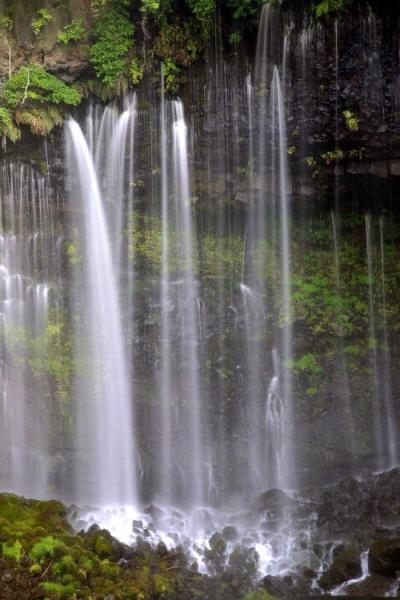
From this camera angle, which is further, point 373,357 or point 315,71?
point 373,357

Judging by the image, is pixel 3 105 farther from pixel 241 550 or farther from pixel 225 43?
pixel 241 550

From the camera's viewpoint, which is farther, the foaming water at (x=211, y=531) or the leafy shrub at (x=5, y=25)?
the leafy shrub at (x=5, y=25)

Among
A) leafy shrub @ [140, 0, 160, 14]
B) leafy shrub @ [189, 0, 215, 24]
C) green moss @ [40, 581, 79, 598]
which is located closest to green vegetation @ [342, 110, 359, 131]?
leafy shrub @ [189, 0, 215, 24]

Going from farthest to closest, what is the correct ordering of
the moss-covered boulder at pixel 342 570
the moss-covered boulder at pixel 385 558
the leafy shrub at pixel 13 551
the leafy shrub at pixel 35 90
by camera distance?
the leafy shrub at pixel 35 90 → the moss-covered boulder at pixel 342 570 → the moss-covered boulder at pixel 385 558 → the leafy shrub at pixel 13 551

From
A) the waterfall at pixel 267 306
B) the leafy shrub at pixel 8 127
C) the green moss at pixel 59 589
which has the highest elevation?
the leafy shrub at pixel 8 127

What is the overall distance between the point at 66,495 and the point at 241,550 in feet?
18.1

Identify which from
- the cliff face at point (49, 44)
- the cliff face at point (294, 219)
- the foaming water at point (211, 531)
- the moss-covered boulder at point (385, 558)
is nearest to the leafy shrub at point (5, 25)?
the cliff face at point (49, 44)

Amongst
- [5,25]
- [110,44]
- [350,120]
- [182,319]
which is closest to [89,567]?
[182,319]

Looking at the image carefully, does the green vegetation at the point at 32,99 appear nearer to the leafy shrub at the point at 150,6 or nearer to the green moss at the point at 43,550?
the leafy shrub at the point at 150,6

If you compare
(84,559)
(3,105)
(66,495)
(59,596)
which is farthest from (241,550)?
(3,105)

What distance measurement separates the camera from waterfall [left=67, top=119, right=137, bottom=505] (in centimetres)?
1291

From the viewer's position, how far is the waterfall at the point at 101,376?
42.4 ft

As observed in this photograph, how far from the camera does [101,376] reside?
1309cm

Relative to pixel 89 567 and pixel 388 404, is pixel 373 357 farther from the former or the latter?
pixel 89 567
